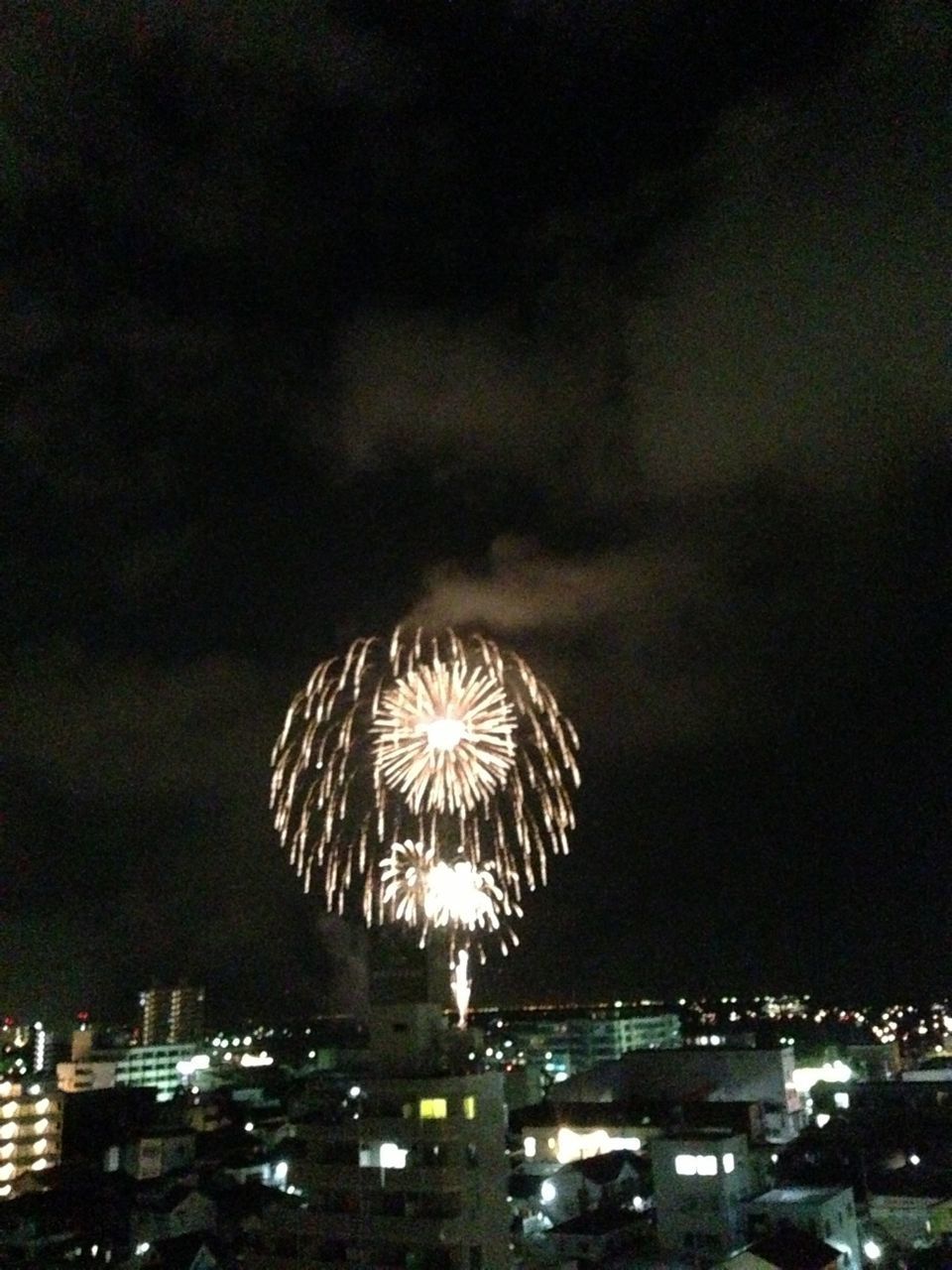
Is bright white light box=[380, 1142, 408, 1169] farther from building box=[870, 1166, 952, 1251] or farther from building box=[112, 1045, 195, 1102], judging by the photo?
building box=[112, 1045, 195, 1102]

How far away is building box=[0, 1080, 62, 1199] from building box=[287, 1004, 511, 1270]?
2127 cm

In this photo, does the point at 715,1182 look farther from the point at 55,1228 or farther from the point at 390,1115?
the point at 55,1228

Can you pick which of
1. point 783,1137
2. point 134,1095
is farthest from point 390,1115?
point 134,1095

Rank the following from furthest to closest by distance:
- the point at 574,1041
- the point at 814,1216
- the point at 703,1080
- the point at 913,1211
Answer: the point at 574,1041 → the point at 703,1080 → the point at 913,1211 → the point at 814,1216

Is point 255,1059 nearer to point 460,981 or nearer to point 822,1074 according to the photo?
point 822,1074

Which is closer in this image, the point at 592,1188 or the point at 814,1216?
the point at 814,1216

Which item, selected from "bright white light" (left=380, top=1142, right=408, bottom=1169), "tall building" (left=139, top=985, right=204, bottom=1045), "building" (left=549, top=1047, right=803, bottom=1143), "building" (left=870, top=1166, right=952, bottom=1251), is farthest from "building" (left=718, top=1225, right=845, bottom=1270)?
"tall building" (left=139, top=985, right=204, bottom=1045)

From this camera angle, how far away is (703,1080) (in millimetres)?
33906

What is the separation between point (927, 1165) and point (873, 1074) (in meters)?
23.9

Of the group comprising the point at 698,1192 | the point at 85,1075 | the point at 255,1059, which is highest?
the point at 698,1192

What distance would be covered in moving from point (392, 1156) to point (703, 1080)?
20989 mm

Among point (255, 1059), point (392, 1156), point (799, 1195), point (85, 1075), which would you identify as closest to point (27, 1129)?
point (85, 1075)

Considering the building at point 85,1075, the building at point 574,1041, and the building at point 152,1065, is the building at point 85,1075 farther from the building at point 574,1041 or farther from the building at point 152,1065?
the building at point 574,1041

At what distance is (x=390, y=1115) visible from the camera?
1658cm
